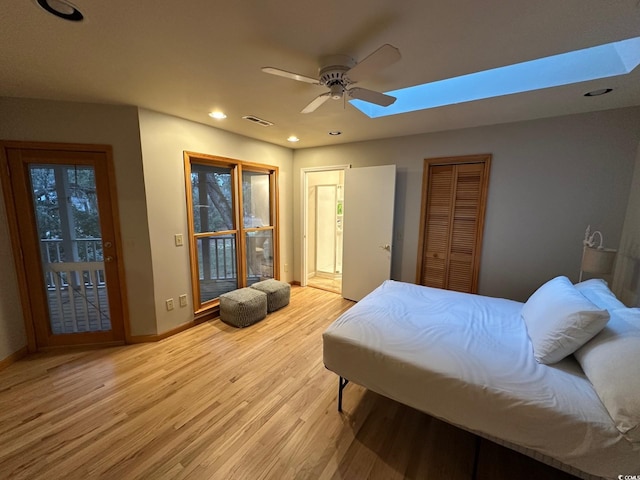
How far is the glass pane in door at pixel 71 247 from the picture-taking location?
2383 millimetres

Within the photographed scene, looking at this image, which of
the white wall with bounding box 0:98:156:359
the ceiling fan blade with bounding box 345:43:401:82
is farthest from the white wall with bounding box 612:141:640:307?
the white wall with bounding box 0:98:156:359

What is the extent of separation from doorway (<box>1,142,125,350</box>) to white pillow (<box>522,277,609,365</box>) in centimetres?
354

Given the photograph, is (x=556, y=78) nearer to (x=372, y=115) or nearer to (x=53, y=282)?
(x=372, y=115)

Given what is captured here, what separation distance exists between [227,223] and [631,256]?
4204mm

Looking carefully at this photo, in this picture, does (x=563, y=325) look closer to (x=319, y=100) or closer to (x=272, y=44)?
(x=319, y=100)

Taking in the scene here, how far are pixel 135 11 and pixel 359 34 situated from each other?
1.12m

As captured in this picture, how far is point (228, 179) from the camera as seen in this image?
3.40 m

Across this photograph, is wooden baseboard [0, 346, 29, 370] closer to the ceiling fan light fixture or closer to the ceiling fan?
the ceiling fan

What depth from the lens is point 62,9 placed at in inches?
46.4

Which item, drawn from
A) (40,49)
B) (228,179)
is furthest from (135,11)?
→ (228,179)

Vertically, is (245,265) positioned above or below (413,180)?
below

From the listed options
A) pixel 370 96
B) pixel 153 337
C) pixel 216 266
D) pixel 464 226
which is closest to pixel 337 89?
pixel 370 96

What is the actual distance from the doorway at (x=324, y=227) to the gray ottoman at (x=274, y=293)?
3.71ft

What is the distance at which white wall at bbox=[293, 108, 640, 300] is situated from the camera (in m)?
2.32
